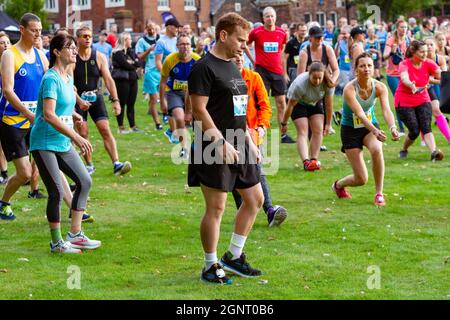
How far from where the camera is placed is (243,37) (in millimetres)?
7473

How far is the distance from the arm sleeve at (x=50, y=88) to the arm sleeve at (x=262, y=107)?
5.68ft

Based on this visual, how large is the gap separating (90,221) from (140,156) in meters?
5.73

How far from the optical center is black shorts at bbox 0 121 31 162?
412 inches

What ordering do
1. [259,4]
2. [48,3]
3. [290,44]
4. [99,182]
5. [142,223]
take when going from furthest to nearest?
[259,4] < [48,3] < [290,44] < [99,182] < [142,223]

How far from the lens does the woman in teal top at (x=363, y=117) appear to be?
11.0 meters

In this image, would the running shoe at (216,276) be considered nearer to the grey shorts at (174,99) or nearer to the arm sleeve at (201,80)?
the arm sleeve at (201,80)

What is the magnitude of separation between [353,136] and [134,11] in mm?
56926

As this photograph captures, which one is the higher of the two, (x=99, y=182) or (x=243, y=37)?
(x=243, y=37)

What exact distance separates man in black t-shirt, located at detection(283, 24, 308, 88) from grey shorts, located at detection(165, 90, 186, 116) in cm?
544

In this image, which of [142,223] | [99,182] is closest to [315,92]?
[99,182]

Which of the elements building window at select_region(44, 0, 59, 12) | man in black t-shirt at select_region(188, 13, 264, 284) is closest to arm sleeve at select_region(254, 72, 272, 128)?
man in black t-shirt at select_region(188, 13, 264, 284)

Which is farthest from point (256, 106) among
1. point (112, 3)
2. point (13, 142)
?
point (112, 3)

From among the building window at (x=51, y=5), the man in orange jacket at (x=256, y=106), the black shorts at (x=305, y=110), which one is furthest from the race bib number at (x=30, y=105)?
the building window at (x=51, y=5)
